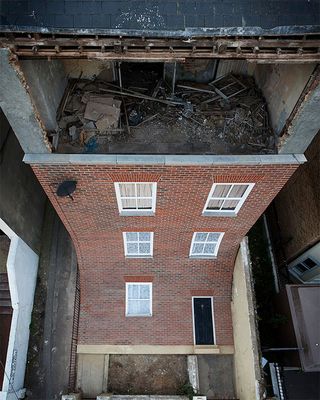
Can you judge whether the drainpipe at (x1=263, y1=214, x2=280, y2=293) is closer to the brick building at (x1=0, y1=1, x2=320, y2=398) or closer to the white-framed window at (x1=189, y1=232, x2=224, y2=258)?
the brick building at (x1=0, y1=1, x2=320, y2=398)

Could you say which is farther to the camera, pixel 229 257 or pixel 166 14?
pixel 229 257

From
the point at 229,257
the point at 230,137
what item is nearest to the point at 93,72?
the point at 230,137

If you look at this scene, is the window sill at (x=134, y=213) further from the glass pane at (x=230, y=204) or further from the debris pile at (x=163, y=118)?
the debris pile at (x=163, y=118)

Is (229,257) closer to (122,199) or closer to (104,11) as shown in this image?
(122,199)

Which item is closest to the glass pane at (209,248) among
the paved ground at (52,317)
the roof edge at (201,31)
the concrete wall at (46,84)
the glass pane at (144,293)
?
the glass pane at (144,293)

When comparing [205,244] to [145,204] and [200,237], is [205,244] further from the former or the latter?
[145,204]

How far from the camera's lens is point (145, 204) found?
1117 centimetres

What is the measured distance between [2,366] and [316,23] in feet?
48.1

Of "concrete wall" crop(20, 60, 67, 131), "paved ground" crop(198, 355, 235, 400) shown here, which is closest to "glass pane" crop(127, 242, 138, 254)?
"paved ground" crop(198, 355, 235, 400)

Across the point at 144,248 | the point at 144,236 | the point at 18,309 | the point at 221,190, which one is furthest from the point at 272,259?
the point at 18,309

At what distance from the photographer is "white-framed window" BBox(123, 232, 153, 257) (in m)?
12.9

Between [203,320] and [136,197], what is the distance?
23.6 ft

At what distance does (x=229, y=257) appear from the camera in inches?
568

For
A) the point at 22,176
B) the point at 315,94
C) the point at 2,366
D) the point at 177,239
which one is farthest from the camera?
the point at 22,176
